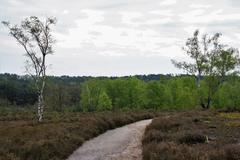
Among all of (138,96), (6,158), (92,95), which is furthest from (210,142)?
(92,95)

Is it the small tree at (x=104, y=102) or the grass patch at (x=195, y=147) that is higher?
the grass patch at (x=195, y=147)

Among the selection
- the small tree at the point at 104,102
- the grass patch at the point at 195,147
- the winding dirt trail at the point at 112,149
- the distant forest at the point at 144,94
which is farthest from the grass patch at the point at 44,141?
the small tree at the point at 104,102

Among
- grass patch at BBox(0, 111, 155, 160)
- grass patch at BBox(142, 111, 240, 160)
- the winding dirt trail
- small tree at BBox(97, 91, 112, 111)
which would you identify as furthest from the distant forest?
grass patch at BBox(142, 111, 240, 160)

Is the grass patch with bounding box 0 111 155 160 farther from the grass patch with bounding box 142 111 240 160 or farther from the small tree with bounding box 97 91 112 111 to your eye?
the small tree with bounding box 97 91 112 111

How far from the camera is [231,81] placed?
66250 millimetres

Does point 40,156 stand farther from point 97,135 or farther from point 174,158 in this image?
point 97,135

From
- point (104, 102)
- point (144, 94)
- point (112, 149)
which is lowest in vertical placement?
point (104, 102)

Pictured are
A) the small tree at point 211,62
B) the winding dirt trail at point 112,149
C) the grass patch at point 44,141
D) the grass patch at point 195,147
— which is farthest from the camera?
the small tree at point 211,62

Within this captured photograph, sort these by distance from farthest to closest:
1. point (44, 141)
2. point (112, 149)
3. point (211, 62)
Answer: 1. point (211, 62)
2. point (112, 149)
3. point (44, 141)

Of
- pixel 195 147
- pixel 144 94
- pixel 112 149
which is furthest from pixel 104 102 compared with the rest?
pixel 195 147

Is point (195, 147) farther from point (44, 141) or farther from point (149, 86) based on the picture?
point (149, 86)

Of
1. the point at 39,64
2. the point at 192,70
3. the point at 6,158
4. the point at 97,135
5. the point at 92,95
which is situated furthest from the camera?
the point at 92,95

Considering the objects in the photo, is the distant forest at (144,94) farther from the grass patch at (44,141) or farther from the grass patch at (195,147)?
the grass patch at (195,147)

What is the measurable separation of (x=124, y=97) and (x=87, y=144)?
6128 cm
